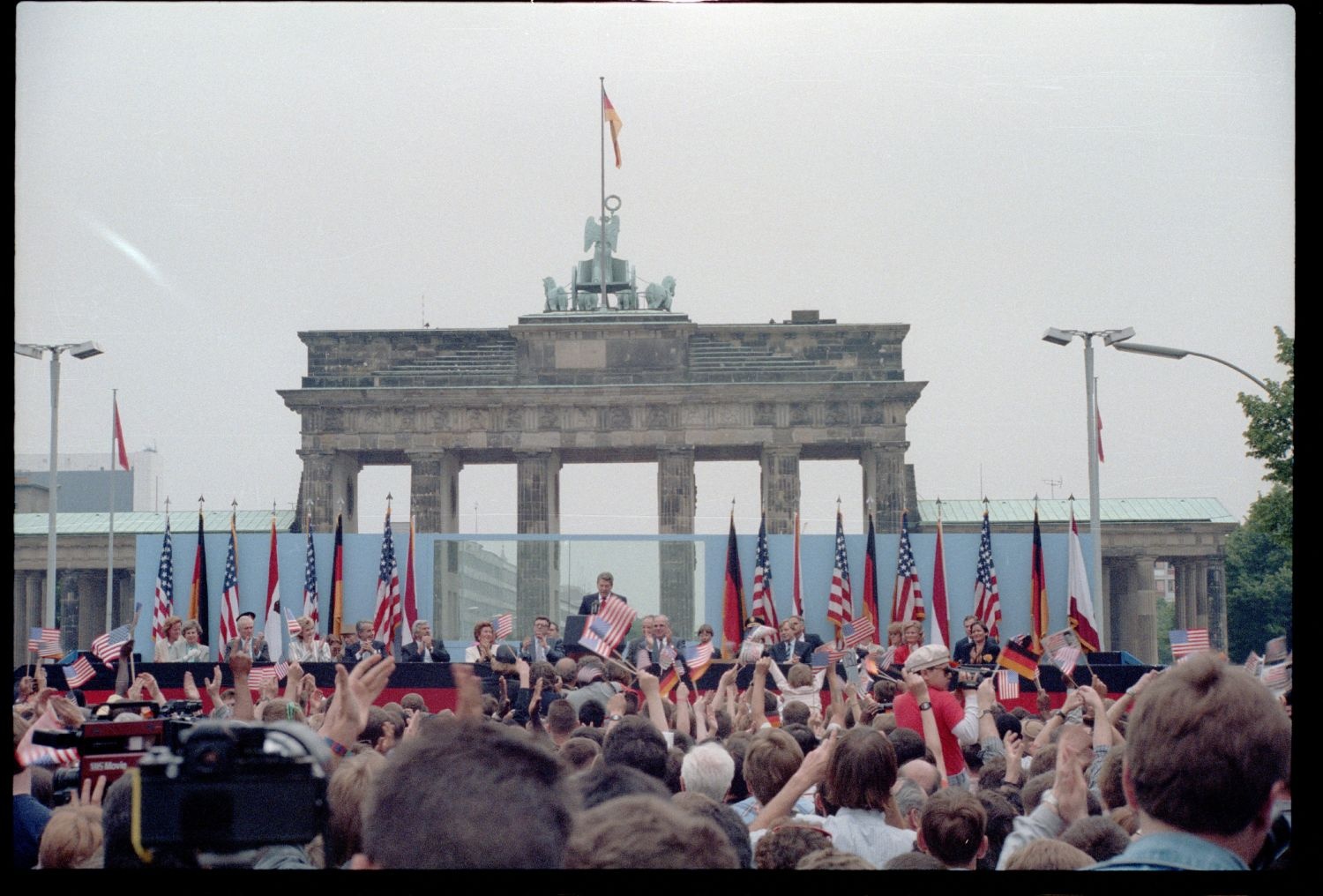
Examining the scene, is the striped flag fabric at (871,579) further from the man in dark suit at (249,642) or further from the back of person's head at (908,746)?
the back of person's head at (908,746)

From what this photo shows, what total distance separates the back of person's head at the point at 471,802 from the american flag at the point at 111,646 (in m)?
12.6

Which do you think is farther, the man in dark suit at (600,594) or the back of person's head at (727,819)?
the man in dark suit at (600,594)

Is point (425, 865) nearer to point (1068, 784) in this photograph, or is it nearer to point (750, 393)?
point (1068, 784)

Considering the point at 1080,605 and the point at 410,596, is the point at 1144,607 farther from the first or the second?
the point at 410,596

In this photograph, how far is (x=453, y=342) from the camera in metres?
54.3

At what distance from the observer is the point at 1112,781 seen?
525 cm

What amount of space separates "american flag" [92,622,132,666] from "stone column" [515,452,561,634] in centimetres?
2930

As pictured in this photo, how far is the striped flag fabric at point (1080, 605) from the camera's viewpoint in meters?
22.9

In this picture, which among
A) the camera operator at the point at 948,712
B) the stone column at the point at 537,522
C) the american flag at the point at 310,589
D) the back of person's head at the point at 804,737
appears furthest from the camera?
the stone column at the point at 537,522

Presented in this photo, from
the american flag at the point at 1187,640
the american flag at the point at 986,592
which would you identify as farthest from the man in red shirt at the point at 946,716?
the american flag at the point at 986,592

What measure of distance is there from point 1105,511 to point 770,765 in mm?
50736

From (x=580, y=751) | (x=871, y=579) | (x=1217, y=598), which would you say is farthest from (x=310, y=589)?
(x=1217, y=598)

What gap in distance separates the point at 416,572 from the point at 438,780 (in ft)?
115

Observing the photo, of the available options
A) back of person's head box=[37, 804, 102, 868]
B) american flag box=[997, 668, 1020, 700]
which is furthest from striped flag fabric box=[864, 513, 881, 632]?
back of person's head box=[37, 804, 102, 868]
